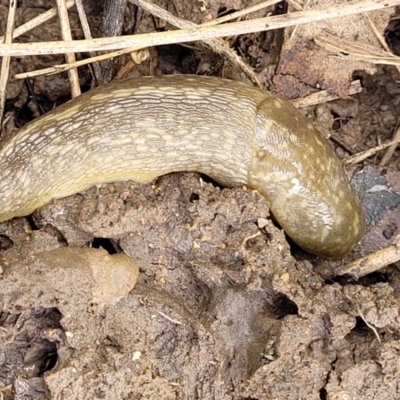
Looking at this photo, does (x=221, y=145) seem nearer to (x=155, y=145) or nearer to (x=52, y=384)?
(x=155, y=145)

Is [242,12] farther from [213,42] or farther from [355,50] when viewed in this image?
[355,50]

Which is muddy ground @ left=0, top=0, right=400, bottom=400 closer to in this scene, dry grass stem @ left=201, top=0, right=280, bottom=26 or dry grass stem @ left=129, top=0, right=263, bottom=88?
dry grass stem @ left=129, top=0, right=263, bottom=88

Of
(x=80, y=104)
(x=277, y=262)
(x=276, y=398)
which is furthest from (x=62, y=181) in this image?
(x=276, y=398)

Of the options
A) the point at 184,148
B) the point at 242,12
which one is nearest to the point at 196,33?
the point at 242,12

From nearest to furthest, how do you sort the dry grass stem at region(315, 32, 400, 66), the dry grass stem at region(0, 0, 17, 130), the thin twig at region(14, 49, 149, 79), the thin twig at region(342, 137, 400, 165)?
the dry grass stem at region(0, 0, 17, 130), the thin twig at region(14, 49, 149, 79), the dry grass stem at region(315, 32, 400, 66), the thin twig at region(342, 137, 400, 165)

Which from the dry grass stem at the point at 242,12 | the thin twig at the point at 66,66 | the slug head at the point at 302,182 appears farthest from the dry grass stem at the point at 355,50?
the thin twig at the point at 66,66

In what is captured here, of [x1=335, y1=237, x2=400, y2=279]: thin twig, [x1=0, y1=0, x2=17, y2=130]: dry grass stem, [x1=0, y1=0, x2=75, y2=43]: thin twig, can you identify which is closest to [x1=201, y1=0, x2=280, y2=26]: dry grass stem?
[x1=0, y1=0, x2=75, y2=43]: thin twig

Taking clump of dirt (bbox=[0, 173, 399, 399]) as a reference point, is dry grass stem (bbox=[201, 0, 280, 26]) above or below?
above
